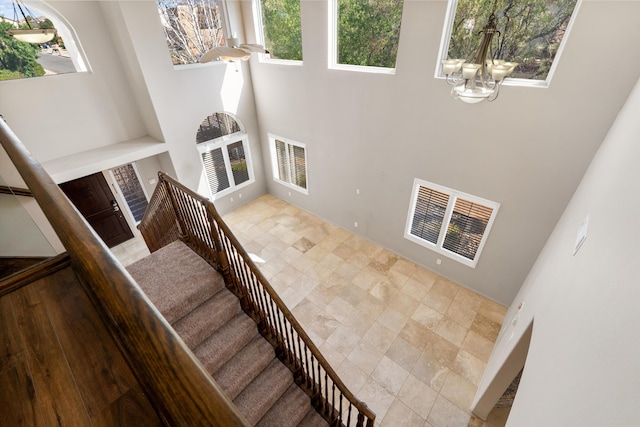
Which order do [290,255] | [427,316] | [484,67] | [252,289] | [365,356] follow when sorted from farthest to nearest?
[290,255] → [427,316] → [365,356] → [252,289] → [484,67]

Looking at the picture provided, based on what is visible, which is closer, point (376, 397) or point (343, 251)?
point (376, 397)

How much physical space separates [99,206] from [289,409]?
640cm

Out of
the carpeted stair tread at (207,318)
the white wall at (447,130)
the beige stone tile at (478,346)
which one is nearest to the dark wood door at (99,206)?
the white wall at (447,130)

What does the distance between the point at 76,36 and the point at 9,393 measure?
6577 mm

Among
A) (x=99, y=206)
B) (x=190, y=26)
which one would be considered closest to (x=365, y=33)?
(x=190, y=26)

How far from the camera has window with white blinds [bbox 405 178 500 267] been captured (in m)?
4.72

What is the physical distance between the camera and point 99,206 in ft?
21.0

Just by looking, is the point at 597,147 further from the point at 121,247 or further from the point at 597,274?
the point at 121,247

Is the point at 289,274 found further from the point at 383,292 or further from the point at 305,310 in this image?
the point at 383,292

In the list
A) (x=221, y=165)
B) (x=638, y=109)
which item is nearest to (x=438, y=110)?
(x=638, y=109)

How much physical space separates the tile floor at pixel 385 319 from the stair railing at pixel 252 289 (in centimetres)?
81

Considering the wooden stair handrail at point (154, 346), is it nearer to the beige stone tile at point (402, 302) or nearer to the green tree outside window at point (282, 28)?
the beige stone tile at point (402, 302)

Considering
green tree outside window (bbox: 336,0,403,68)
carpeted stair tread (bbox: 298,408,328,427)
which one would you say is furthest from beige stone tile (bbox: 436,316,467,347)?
green tree outside window (bbox: 336,0,403,68)

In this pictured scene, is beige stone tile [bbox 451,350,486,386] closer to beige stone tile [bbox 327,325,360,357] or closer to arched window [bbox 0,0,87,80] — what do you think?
beige stone tile [bbox 327,325,360,357]
